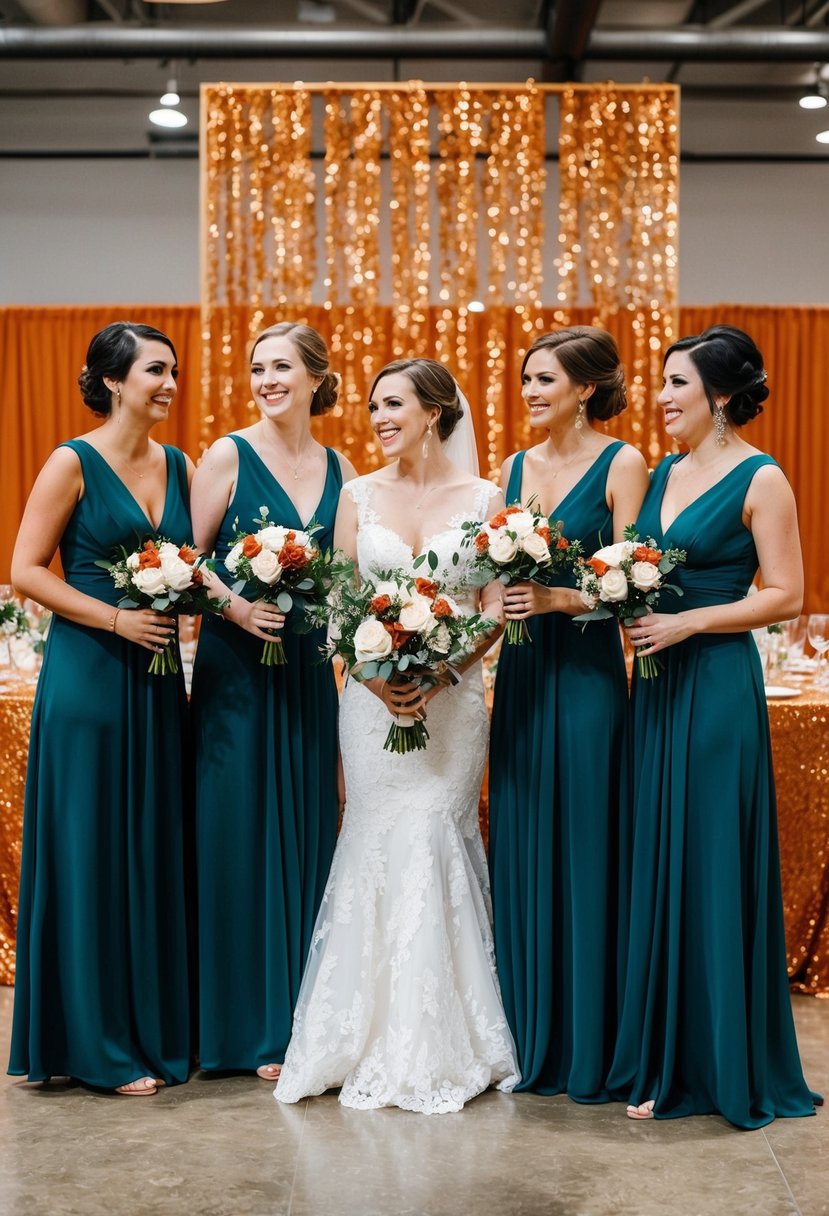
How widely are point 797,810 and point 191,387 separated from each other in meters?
9.20

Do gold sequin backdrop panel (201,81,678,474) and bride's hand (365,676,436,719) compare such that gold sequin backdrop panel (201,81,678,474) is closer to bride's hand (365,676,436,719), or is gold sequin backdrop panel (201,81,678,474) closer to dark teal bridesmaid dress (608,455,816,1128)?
dark teal bridesmaid dress (608,455,816,1128)

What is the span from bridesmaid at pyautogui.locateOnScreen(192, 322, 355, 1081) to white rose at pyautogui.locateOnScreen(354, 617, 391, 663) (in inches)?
17.7

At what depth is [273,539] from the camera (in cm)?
362

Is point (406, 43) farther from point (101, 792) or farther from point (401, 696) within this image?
point (101, 792)

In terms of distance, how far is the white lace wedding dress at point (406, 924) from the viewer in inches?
147

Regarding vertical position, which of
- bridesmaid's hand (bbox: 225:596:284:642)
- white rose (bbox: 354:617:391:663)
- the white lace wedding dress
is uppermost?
bridesmaid's hand (bbox: 225:596:284:642)

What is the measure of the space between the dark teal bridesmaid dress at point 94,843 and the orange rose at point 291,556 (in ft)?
1.66

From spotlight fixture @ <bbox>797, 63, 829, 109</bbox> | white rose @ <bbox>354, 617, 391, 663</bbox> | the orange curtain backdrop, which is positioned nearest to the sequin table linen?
white rose @ <bbox>354, 617, 391, 663</bbox>

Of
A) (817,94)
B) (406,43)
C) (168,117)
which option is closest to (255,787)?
(406,43)

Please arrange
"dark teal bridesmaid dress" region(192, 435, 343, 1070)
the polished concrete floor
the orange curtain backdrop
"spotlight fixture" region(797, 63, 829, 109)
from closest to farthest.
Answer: the polished concrete floor
"dark teal bridesmaid dress" region(192, 435, 343, 1070)
"spotlight fixture" region(797, 63, 829, 109)
the orange curtain backdrop

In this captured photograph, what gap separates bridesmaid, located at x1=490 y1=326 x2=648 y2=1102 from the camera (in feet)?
12.5

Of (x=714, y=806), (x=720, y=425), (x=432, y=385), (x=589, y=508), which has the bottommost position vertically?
(x=714, y=806)

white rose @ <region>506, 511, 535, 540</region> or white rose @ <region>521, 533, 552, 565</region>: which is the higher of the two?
white rose @ <region>506, 511, 535, 540</region>

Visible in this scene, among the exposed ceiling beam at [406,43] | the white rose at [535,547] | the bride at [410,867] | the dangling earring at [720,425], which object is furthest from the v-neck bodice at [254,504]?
the exposed ceiling beam at [406,43]
